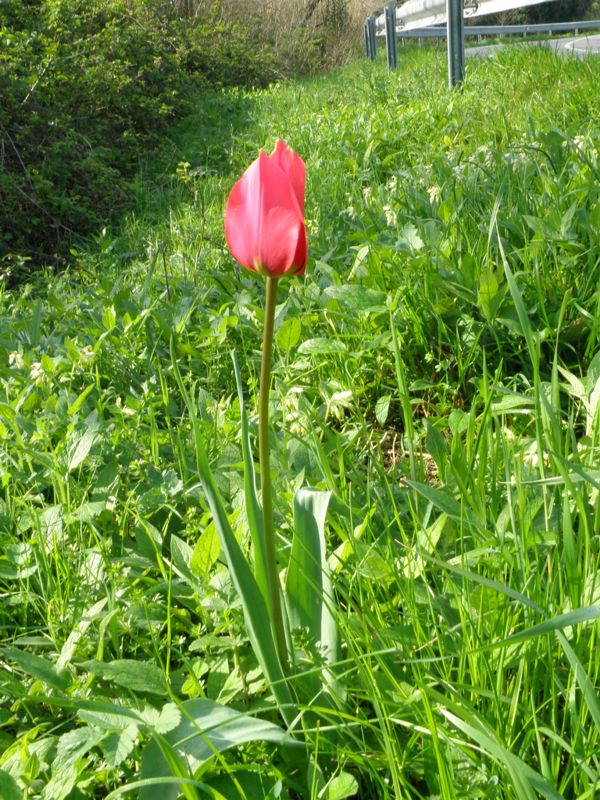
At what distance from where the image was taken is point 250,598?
982 mm

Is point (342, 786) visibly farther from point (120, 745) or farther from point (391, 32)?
point (391, 32)

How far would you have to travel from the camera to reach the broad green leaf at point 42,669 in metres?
1.19

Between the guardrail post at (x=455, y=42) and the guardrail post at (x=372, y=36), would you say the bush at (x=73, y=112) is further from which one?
the guardrail post at (x=372, y=36)

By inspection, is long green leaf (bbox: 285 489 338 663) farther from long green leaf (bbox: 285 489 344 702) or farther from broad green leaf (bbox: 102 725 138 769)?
broad green leaf (bbox: 102 725 138 769)

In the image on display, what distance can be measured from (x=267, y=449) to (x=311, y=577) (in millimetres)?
238

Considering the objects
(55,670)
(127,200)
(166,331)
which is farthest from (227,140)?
(55,670)

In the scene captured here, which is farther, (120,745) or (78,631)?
(78,631)

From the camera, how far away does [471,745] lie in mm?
937

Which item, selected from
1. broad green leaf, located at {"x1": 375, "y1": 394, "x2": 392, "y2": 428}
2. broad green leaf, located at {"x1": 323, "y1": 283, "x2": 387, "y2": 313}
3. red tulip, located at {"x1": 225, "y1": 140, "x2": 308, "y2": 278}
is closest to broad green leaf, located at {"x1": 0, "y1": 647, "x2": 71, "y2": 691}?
red tulip, located at {"x1": 225, "y1": 140, "x2": 308, "y2": 278}

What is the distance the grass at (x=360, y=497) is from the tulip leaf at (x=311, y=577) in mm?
41

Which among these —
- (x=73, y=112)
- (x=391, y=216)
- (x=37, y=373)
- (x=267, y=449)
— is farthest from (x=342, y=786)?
(x=73, y=112)

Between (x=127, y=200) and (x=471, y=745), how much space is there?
638 centimetres

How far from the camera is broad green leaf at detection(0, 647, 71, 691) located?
1193 millimetres

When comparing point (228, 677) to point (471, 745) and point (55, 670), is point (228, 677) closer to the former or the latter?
point (55, 670)
